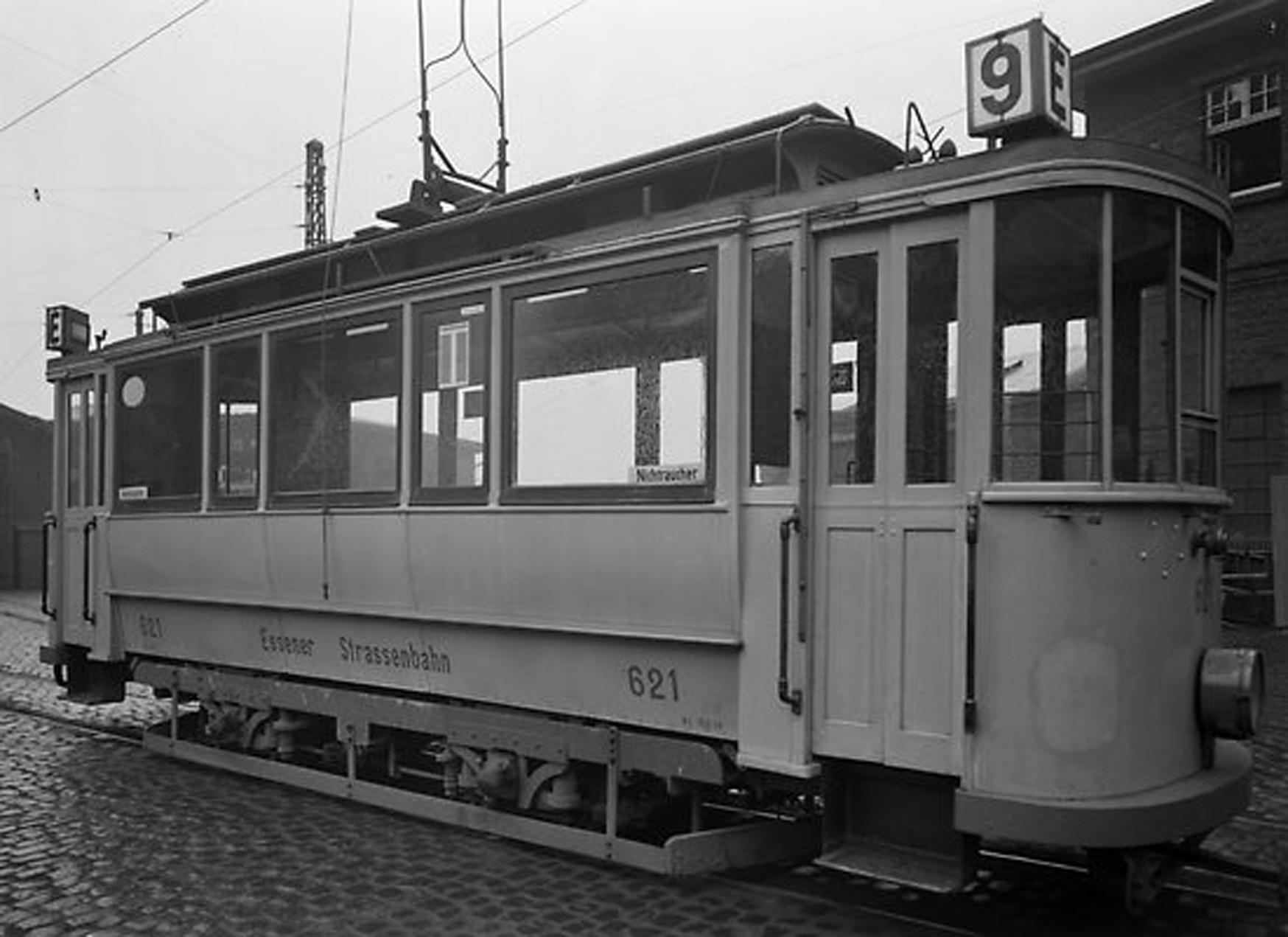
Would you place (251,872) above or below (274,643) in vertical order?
below

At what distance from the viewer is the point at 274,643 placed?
24.9 ft

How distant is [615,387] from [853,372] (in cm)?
122

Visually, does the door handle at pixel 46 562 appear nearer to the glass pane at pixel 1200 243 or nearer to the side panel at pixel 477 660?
the side panel at pixel 477 660

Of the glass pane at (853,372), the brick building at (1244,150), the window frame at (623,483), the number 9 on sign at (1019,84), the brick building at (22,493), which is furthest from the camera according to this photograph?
the brick building at (22,493)

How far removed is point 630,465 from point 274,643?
10.5 feet

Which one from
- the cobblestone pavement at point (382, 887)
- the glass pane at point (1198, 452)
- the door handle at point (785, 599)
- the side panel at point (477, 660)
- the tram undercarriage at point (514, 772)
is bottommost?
the cobblestone pavement at point (382, 887)

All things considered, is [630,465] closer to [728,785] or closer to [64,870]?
[728,785]

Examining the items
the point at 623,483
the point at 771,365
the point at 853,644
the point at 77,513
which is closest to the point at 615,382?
the point at 623,483

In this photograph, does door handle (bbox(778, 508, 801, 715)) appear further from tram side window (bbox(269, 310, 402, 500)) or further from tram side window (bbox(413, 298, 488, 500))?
tram side window (bbox(269, 310, 402, 500))

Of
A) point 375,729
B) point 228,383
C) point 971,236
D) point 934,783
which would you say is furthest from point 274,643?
point 971,236

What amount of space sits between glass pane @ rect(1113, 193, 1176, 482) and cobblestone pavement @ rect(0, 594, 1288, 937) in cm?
194

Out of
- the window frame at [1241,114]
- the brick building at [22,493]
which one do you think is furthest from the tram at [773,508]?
the brick building at [22,493]

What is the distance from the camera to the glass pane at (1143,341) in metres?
4.61

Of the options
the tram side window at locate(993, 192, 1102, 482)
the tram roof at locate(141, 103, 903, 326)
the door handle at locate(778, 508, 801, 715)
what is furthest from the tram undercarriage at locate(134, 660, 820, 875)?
the tram roof at locate(141, 103, 903, 326)
